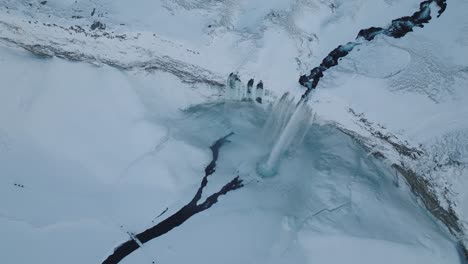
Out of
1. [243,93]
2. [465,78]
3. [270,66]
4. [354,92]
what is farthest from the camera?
[243,93]

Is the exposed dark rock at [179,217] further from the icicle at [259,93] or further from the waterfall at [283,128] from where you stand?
the icicle at [259,93]

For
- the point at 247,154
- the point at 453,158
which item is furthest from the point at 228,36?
the point at 453,158

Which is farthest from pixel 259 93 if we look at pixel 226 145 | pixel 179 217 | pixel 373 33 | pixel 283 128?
pixel 179 217

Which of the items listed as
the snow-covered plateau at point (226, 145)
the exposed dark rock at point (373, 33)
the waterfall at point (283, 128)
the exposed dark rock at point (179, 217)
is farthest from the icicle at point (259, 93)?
the exposed dark rock at point (179, 217)

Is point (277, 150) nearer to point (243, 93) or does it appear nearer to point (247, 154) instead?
point (247, 154)

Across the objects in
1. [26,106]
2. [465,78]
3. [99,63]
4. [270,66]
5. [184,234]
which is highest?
[465,78]

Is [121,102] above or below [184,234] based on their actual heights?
above

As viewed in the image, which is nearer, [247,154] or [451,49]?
[451,49]
